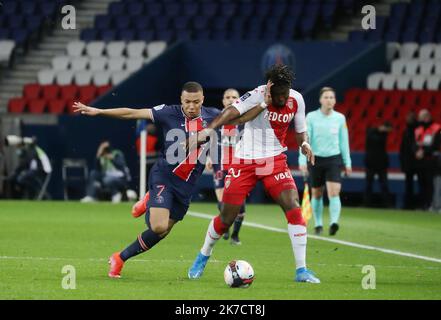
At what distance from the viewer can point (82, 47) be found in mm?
34281

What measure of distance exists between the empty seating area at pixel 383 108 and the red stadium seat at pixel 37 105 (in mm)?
7794

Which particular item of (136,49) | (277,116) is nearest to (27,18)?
(136,49)

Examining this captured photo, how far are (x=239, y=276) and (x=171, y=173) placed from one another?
1707 mm

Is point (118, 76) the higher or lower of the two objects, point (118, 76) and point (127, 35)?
the lower

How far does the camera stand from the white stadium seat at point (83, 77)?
32.8m

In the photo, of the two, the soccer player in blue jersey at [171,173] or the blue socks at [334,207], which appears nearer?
the soccer player in blue jersey at [171,173]

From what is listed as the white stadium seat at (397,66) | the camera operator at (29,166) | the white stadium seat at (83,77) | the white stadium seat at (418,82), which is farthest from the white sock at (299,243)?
the white stadium seat at (83,77)

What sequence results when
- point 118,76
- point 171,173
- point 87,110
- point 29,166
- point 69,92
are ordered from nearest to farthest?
point 87,110 < point 171,173 < point 29,166 < point 69,92 < point 118,76

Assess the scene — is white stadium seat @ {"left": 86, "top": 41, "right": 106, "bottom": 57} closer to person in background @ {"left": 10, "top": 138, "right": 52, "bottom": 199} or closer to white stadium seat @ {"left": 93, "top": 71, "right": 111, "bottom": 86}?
white stadium seat @ {"left": 93, "top": 71, "right": 111, "bottom": 86}

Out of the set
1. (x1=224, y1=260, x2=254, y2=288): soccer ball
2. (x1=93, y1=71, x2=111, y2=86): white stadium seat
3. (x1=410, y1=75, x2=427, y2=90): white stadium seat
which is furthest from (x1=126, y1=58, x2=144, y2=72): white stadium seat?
(x1=224, y1=260, x2=254, y2=288): soccer ball

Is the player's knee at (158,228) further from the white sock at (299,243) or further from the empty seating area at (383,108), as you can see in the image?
Result: the empty seating area at (383,108)

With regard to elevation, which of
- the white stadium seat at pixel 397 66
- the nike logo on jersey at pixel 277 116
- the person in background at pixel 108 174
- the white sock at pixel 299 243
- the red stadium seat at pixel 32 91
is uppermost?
the nike logo on jersey at pixel 277 116

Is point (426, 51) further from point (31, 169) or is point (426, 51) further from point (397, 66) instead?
point (31, 169)

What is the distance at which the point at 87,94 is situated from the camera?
31859 mm
